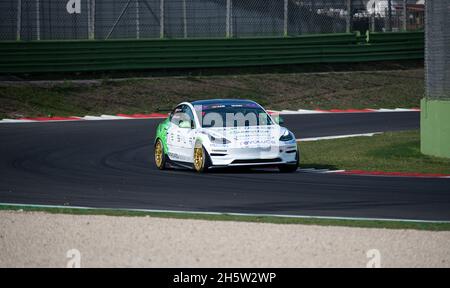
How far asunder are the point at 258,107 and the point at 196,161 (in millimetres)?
1602

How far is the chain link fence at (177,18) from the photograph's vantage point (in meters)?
31.0

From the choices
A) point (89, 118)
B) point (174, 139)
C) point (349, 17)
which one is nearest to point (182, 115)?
point (174, 139)

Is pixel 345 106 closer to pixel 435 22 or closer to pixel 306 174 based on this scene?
pixel 435 22

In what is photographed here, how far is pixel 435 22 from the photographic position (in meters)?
19.7

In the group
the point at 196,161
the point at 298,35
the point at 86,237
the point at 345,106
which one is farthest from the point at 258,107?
the point at 298,35

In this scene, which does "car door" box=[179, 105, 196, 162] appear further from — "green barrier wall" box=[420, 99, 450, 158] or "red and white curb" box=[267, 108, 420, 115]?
"red and white curb" box=[267, 108, 420, 115]

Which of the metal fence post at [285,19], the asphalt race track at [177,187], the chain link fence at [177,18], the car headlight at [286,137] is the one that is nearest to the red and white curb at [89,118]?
the chain link fence at [177,18]

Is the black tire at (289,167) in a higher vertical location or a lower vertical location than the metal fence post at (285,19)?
lower

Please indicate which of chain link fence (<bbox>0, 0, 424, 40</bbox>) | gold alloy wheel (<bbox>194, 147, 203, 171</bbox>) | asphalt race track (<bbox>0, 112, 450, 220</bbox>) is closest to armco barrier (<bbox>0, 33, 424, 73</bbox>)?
chain link fence (<bbox>0, 0, 424, 40</bbox>)

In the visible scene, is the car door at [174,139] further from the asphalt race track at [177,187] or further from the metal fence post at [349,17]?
the metal fence post at [349,17]

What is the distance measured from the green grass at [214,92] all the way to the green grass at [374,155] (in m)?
7.91

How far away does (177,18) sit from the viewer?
1302 inches

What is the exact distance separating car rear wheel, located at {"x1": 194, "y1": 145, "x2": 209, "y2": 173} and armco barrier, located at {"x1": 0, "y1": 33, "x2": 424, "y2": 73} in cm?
1422
